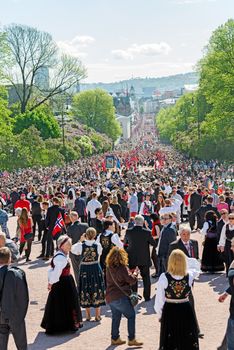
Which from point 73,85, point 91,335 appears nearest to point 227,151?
point 73,85

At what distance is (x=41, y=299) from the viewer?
42.0 feet

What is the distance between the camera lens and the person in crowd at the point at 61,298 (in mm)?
9834

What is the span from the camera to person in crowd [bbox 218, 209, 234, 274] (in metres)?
12.8

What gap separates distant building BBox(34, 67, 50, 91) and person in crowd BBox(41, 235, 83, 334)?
199 ft

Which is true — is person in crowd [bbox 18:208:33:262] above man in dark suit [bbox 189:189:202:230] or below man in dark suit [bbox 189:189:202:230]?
above

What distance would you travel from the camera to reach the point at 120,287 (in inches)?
363

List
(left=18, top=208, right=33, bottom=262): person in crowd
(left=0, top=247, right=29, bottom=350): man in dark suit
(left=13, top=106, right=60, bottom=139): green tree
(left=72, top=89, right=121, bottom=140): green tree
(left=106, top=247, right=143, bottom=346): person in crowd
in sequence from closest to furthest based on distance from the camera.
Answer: (left=0, top=247, right=29, bottom=350): man in dark suit → (left=106, top=247, right=143, bottom=346): person in crowd → (left=18, top=208, right=33, bottom=262): person in crowd → (left=13, top=106, right=60, bottom=139): green tree → (left=72, top=89, right=121, bottom=140): green tree

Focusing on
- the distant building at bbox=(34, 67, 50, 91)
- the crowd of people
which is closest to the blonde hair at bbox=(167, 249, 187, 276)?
the crowd of people

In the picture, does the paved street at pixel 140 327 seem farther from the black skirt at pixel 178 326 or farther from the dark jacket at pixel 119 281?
the black skirt at pixel 178 326

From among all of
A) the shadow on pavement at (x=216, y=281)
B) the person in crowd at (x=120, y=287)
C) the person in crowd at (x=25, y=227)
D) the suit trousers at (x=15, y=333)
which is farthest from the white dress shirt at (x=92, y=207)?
the suit trousers at (x=15, y=333)

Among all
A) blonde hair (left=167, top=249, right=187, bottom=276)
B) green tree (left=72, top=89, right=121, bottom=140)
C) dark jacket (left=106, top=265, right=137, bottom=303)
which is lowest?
green tree (left=72, top=89, right=121, bottom=140)

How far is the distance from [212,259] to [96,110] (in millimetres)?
96346

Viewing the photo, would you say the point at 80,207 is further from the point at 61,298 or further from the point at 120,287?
the point at 120,287

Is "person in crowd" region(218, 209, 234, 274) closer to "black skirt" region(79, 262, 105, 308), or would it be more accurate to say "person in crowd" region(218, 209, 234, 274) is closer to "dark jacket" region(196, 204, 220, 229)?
"black skirt" region(79, 262, 105, 308)
